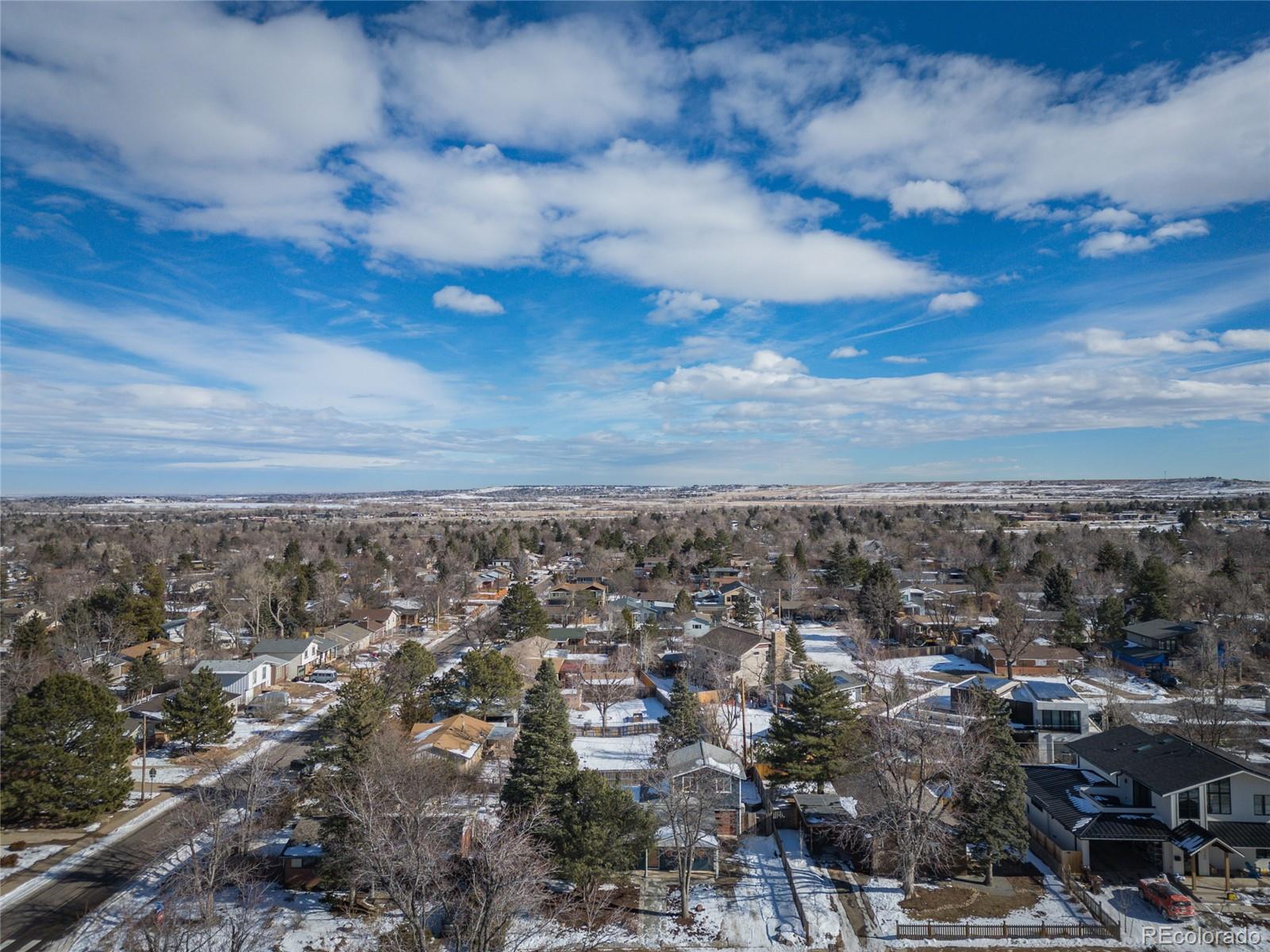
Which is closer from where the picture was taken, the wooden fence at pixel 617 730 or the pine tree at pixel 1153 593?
the wooden fence at pixel 617 730

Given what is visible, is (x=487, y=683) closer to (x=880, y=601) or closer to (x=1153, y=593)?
(x=880, y=601)

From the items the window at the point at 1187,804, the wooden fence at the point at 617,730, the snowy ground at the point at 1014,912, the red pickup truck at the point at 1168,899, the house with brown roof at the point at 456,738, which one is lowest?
the wooden fence at the point at 617,730

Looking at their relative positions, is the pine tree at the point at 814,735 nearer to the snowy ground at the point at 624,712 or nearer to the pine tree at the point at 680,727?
the pine tree at the point at 680,727

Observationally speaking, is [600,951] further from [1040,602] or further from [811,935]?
[1040,602]

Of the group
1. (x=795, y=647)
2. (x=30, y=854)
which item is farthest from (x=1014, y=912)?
(x=30, y=854)

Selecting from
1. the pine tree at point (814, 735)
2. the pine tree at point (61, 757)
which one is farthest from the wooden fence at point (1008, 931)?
the pine tree at point (61, 757)

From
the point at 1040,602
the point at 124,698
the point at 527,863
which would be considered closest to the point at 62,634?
the point at 124,698

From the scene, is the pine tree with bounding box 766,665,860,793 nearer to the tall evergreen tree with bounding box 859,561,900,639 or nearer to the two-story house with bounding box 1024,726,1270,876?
the two-story house with bounding box 1024,726,1270,876
